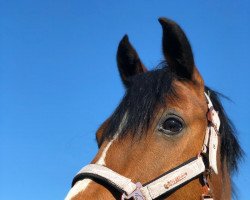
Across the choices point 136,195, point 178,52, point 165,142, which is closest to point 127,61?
point 178,52

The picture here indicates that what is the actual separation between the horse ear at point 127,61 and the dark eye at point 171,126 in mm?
1523

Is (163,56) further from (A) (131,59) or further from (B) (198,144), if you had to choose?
(B) (198,144)

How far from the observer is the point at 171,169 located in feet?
13.9

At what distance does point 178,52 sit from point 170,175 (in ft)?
4.72

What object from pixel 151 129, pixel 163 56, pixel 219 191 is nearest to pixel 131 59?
pixel 163 56

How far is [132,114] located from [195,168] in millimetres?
845

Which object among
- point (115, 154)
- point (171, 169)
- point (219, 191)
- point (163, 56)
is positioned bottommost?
point (219, 191)

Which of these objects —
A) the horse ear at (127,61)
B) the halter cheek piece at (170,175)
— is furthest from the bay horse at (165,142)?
the horse ear at (127,61)

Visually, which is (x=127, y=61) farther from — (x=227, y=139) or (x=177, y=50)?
(x=227, y=139)

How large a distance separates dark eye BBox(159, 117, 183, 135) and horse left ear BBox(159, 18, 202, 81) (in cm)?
70

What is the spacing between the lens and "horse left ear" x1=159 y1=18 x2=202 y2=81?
181 inches

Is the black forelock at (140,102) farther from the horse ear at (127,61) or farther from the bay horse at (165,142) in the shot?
the horse ear at (127,61)

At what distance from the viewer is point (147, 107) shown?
447 cm

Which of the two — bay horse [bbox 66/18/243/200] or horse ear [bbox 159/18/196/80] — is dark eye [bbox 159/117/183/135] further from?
horse ear [bbox 159/18/196/80]
